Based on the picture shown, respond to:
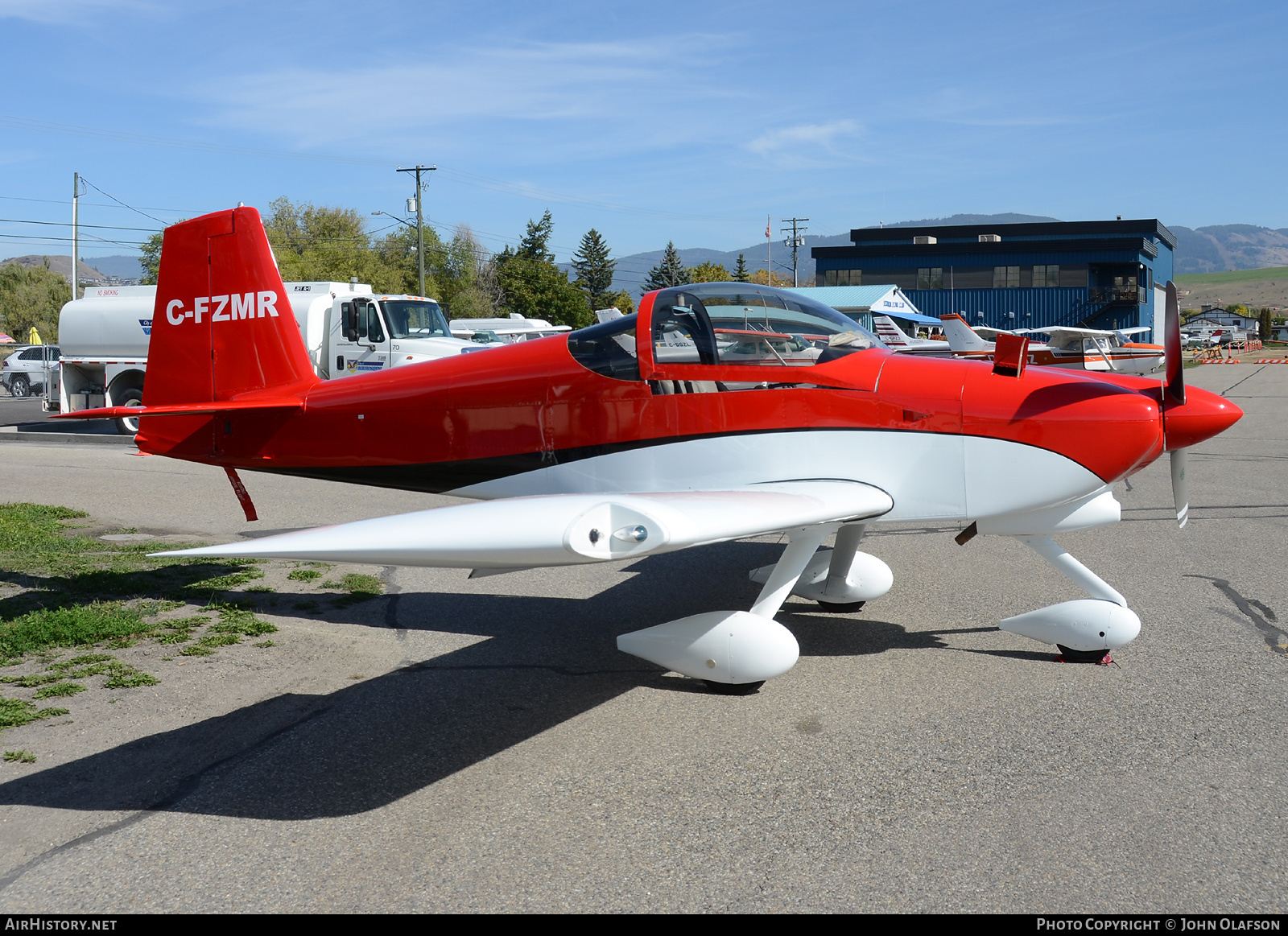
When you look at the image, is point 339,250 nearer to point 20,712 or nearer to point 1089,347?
point 1089,347

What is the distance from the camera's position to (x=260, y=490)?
12.0 meters

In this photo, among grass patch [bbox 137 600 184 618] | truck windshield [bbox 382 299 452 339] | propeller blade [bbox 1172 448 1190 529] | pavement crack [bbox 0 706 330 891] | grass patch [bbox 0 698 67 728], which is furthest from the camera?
truck windshield [bbox 382 299 452 339]

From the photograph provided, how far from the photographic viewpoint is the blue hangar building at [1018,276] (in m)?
62.6

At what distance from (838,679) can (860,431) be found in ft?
4.56

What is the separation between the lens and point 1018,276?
6450cm

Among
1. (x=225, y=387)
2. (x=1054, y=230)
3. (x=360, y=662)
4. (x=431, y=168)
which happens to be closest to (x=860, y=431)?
(x=360, y=662)

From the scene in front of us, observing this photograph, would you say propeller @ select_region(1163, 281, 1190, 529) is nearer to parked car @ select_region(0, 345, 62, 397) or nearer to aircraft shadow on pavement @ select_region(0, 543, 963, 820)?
aircraft shadow on pavement @ select_region(0, 543, 963, 820)

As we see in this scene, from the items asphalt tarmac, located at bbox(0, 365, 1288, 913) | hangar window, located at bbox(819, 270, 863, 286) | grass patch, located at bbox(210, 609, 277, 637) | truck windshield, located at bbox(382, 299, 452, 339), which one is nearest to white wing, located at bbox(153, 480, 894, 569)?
asphalt tarmac, located at bbox(0, 365, 1288, 913)

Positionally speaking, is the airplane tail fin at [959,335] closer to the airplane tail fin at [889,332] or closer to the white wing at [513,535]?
the airplane tail fin at [889,332]

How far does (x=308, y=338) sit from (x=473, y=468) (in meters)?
13.9

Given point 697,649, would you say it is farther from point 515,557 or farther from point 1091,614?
point 1091,614

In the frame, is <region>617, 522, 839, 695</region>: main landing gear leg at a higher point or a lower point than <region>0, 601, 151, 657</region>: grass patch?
higher

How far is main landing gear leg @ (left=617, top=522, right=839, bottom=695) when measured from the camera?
502 cm

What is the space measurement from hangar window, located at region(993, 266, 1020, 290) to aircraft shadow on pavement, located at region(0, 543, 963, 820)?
63254 millimetres
